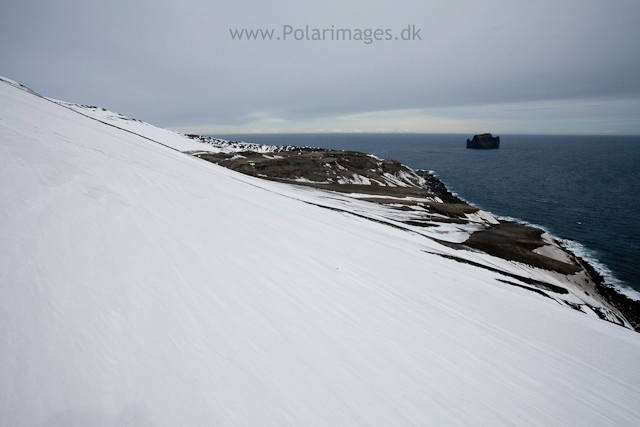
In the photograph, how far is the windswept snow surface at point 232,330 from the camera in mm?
2377

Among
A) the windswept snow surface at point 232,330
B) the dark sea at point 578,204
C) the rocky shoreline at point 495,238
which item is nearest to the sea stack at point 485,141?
the dark sea at point 578,204

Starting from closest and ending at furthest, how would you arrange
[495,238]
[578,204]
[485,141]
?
1. [495,238]
2. [578,204]
3. [485,141]

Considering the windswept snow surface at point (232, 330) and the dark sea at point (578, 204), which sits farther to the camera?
the dark sea at point (578, 204)

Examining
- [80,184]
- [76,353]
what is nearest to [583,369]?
[76,353]

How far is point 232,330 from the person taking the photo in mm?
3346

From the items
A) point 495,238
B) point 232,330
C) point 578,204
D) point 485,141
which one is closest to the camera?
point 232,330

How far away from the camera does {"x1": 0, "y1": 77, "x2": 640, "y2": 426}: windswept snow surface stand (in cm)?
238

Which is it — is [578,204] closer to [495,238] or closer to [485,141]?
[495,238]

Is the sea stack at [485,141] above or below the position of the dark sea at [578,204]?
above

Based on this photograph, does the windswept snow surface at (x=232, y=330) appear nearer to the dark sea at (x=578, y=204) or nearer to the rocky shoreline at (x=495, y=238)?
the rocky shoreline at (x=495, y=238)

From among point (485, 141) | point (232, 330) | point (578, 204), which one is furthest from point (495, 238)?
point (485, 141)

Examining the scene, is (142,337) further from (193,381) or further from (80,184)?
(80,184)

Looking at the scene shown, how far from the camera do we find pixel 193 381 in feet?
8.42

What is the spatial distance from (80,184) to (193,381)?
4936mm
